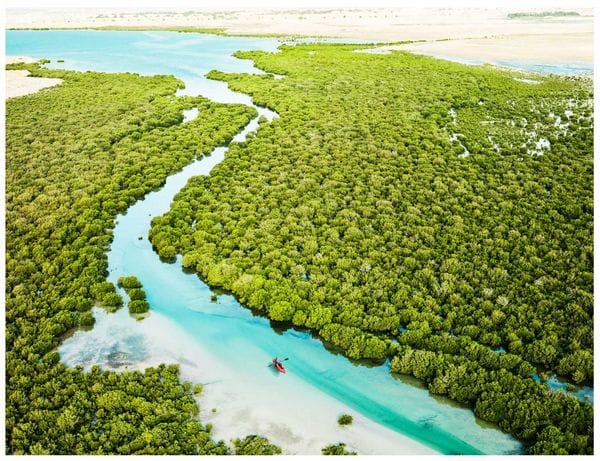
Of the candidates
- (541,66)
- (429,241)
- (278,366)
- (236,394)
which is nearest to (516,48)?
(541,66)

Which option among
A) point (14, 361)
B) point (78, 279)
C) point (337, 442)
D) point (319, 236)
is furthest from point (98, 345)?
point (319, 236)

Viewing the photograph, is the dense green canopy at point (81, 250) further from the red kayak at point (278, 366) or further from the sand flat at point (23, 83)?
the sand flat at point (23, 83)

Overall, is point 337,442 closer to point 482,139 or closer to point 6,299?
point 6,299

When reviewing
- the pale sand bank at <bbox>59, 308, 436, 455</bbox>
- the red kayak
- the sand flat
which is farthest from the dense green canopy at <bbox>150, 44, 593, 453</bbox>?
the sand flat

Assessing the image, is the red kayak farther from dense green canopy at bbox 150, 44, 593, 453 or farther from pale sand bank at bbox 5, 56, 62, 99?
pale sand bank at bbox 5, 56, 62, 99

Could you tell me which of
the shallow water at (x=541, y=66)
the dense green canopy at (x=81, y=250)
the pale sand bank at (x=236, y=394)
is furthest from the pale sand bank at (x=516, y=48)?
the pale sand bank at (x=236, y=394)

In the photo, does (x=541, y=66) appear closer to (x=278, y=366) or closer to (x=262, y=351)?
(x=262, y=351)

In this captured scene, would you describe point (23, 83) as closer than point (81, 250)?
No
